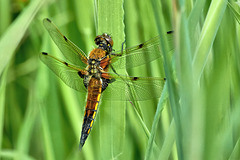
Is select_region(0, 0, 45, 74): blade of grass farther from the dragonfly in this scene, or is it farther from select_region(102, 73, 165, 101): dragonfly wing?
select_region(102, 73, 165, 101): dragonfly wing

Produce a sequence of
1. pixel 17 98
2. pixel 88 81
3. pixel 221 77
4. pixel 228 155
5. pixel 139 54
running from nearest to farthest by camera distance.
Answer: pixel 221 77 → pixel 228 155 → pixel 139 54 → pixel 88 81 → pixel 17 98

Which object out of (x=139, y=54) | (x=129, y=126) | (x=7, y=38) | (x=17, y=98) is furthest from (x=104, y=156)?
(x=17, y=98)

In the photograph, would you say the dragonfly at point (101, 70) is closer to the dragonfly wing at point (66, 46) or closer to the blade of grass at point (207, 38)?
the dragonfly wing at point (66, 46)

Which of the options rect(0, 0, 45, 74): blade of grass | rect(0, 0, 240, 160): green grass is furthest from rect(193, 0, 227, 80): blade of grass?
rect(0, 0, 45, 74): blade of grass

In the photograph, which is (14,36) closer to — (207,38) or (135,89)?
(135,89)

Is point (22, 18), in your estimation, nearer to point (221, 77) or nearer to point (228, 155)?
point (221, 77)

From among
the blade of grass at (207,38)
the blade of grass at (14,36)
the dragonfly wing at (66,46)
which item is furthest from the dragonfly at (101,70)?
the blade of grass at (207,38)
